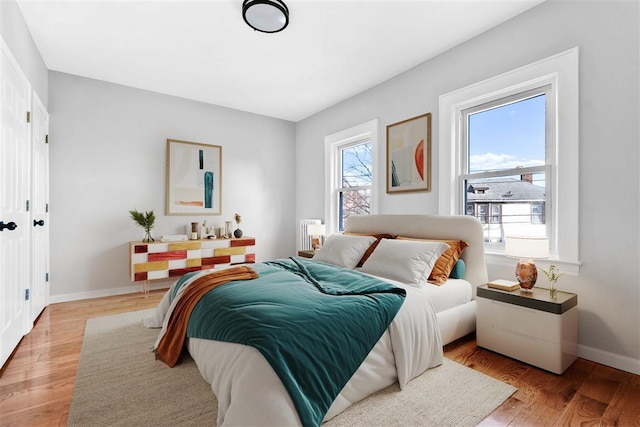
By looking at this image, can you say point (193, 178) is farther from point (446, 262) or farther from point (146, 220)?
point (446, 262)

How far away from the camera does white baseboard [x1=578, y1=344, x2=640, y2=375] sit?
2078 mm

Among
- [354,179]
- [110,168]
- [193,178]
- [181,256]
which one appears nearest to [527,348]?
[354,179]

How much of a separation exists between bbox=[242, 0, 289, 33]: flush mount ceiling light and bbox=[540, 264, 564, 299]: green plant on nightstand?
2855 mm

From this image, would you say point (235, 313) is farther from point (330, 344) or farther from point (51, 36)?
point (51, 36)

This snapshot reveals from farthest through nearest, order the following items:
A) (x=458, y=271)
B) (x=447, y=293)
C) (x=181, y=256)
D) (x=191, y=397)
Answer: (x=181, y=256)
(x=458, y=271)
(x=447, y=293)
(x=191, y=397)

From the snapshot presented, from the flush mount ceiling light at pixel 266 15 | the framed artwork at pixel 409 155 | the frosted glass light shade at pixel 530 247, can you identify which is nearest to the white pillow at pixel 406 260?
the frosted glass light shade at pixel 530 247

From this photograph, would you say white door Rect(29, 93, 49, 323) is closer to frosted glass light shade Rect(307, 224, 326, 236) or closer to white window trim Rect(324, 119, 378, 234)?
frosted glass light shade Rect(307, 224, 326, 236)

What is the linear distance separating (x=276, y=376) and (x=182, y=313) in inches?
43.8

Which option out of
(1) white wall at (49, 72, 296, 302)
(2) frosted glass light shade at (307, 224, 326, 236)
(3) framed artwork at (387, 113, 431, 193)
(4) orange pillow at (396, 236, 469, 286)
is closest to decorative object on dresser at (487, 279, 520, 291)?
(4) orange pillow at (396, 236, 469, 286)

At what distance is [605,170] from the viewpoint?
2.20 m

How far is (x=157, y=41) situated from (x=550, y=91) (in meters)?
3.56

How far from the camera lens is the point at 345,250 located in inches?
126

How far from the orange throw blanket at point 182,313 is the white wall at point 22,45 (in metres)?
2.20

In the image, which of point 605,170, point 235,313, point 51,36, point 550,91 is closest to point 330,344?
point 235,313
